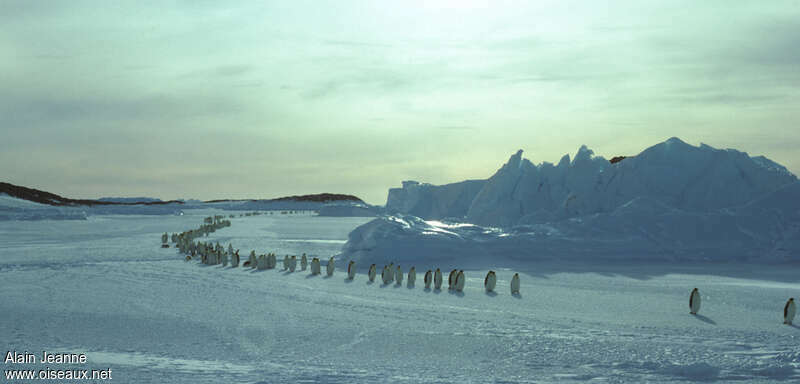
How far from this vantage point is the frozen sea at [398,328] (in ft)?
26.1

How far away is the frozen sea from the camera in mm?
7961

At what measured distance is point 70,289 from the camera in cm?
1470

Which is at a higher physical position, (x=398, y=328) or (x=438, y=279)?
(x=438, y=279)

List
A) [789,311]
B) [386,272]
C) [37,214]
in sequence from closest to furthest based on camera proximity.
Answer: [789,311] < [386,272] < [37,214]

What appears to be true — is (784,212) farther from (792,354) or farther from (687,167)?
(792,354)

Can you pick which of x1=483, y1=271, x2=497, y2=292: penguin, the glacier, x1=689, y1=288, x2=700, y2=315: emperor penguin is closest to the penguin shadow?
x1=689, y1=288, x2=700, y2=315: emperor penguin

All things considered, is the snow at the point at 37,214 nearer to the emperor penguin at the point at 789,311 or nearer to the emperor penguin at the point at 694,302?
the emperor penguin at the point at 694,302

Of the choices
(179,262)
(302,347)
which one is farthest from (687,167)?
(302,347)

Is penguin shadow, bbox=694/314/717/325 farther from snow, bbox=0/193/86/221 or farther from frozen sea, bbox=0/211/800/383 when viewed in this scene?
snow, bbox=0/193/86/221

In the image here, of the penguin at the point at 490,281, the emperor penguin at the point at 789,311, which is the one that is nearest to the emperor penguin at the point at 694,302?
the emperor penguin at the point at 789,311

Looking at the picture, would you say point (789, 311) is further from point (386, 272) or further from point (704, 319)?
point (386, 272)

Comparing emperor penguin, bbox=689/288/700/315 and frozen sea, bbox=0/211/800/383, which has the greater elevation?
emperor penguin, bbox=689/288/700/315

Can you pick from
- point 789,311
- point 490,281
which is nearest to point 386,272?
point 490,281

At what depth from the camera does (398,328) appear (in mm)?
10508
